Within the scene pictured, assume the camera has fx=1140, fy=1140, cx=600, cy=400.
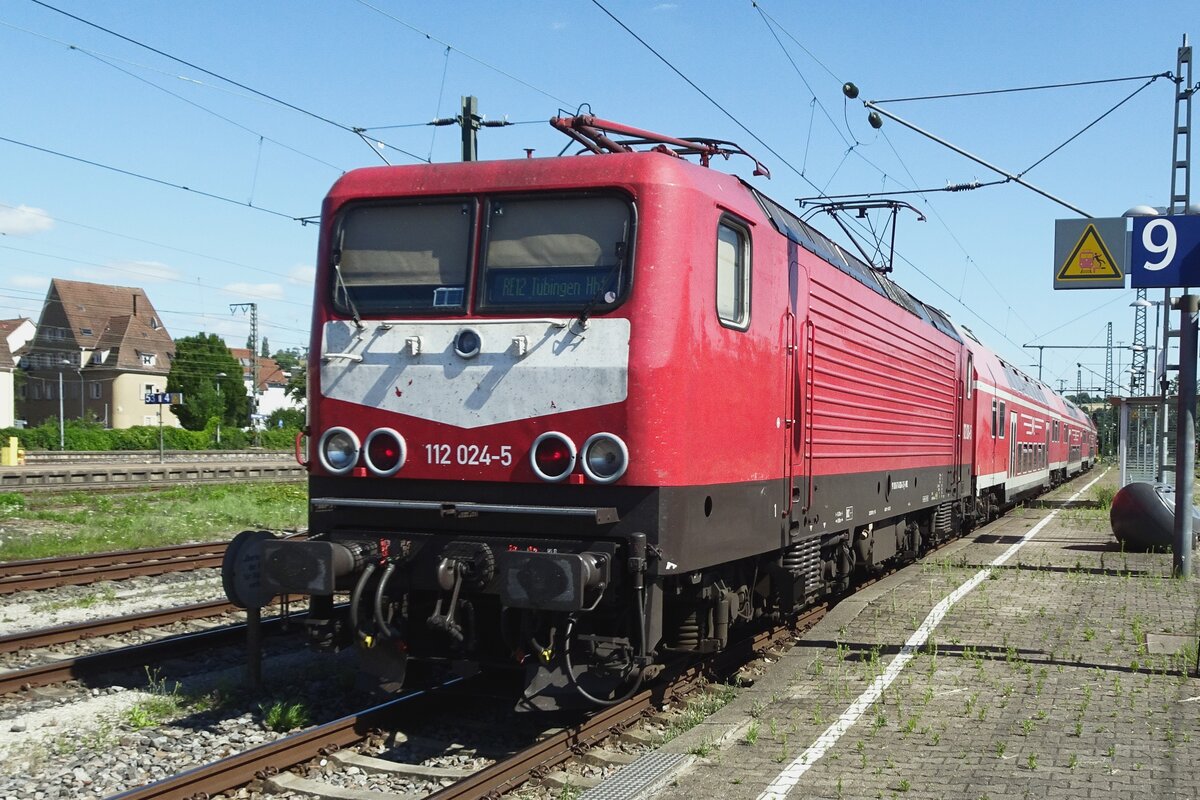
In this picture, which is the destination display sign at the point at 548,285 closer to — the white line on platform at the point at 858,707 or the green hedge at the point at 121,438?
the white line on platform at the point at 858,707

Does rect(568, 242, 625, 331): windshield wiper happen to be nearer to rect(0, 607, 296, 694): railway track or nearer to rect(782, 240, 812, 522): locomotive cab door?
rect(782, 240, 812, 522): locomotive cab door

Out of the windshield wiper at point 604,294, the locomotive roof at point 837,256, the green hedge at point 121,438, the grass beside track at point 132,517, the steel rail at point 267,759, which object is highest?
the locomotive roof at point 837,256

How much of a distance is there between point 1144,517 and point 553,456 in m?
13.1

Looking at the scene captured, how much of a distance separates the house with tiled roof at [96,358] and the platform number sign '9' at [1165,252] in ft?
217

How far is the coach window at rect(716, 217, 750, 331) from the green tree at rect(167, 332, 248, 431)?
59668 millimetres

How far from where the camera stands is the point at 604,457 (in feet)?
20.7

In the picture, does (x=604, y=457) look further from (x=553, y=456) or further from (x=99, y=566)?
(x=99, y=566)

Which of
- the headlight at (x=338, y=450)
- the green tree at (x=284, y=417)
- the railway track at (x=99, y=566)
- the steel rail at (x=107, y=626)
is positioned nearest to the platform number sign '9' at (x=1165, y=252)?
the headlight at (x=338, y=450)

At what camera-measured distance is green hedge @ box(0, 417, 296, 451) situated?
50094mm

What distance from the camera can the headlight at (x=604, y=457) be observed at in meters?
6.24

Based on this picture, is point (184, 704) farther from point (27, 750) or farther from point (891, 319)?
point (891, 319)

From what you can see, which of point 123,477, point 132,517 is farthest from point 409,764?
point 123,477

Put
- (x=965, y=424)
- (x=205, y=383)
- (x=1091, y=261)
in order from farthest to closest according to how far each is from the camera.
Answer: (x=205, y=383) → (x=965, y=424) → (x=1091, y=261)

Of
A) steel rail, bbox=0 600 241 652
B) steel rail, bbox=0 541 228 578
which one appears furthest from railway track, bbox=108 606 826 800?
steel rail, bbox=0 541 228 578
